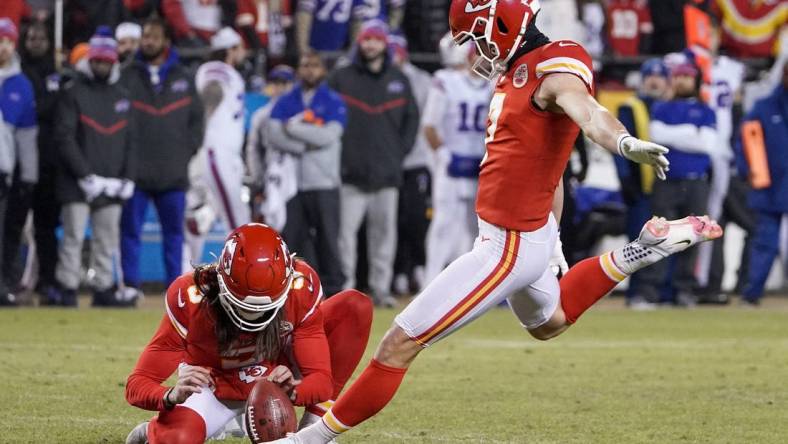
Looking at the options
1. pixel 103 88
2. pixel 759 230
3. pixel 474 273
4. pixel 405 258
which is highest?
pixel 474 273

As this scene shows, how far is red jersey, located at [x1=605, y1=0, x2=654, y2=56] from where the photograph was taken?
16812 millimetres

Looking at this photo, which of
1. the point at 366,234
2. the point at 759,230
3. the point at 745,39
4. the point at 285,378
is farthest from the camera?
the point at 745,39

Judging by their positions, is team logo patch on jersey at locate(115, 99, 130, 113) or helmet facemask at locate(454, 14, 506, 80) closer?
helmet facemask at locate(454, 14, 506, 80)

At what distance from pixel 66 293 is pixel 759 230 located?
18.3 feet

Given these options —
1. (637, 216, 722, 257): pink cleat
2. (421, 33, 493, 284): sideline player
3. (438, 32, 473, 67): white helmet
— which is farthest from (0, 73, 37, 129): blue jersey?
(637, 216, 722, 257): pink cleat

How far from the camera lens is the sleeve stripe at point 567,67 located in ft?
17.1

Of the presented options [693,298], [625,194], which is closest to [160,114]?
[625,194]

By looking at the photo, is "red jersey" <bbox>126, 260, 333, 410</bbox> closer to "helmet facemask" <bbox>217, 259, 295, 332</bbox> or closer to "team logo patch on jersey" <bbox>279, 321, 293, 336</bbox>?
"team logo patch on jersey" <bbox>279, 321, 293, 336</bbox>

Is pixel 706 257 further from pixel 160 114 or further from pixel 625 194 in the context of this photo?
pixel 160 114

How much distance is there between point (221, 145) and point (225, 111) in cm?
27

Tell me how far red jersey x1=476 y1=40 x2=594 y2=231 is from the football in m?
0.96

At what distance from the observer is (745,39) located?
1639 centimetres

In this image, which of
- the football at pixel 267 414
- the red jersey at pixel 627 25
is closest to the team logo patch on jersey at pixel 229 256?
the football at pixel 267 414

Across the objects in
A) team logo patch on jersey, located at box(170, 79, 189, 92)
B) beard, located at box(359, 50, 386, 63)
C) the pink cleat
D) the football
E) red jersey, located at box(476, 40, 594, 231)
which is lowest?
team logo patch on jersey, located at box(170, 79, 189, 92)
